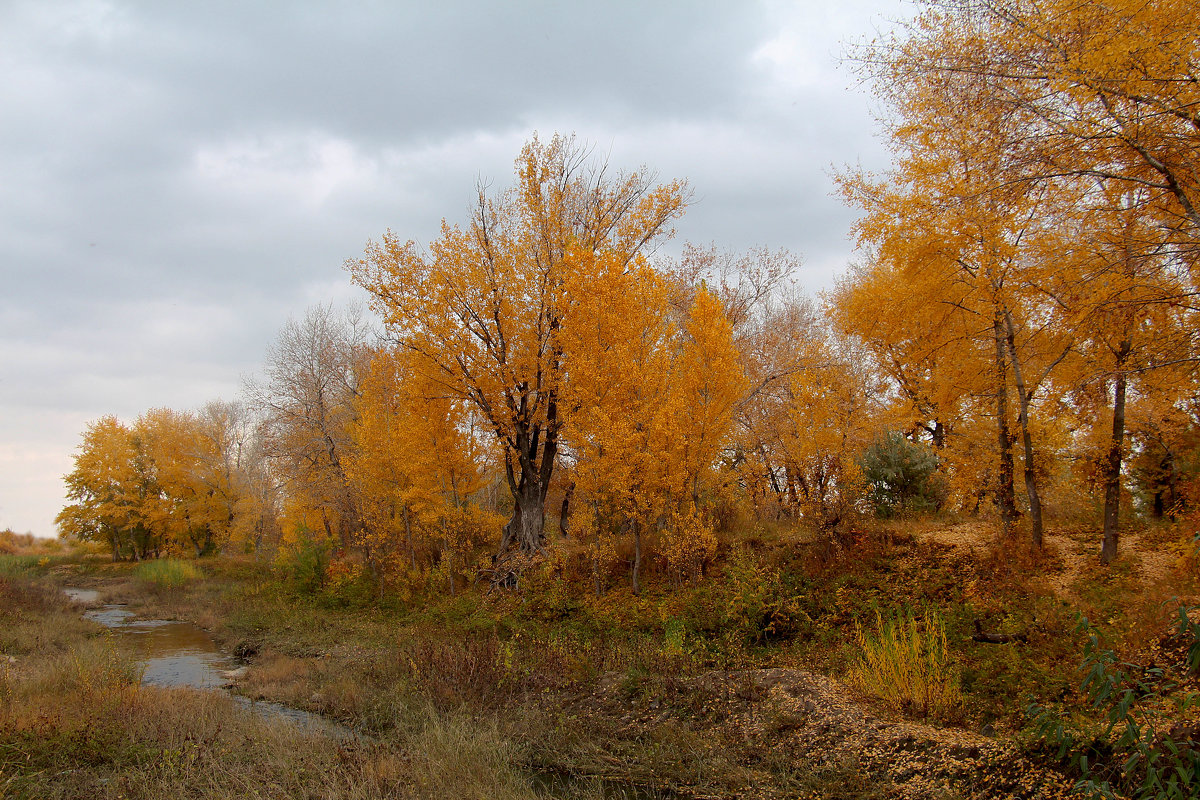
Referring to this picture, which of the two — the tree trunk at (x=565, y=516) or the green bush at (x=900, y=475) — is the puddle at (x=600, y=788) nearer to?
the green bush at (x=900, y=475)

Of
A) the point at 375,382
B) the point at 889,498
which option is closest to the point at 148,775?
the point at 375,382

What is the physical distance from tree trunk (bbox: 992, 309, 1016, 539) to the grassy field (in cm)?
66

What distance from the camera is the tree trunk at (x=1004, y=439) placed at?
9.88 meters

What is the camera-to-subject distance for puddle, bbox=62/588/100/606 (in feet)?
73.8

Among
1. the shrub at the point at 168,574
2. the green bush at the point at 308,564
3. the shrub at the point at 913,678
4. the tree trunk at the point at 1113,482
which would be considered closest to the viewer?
the shrub at the point at 913,678

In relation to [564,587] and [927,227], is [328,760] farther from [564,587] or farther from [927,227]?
[927,227]

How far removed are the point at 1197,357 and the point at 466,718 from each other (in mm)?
9163

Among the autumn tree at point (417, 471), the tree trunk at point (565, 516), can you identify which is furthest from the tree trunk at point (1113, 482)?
the tree trunk at point (565, 516)

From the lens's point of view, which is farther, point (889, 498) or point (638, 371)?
point (889, 498)

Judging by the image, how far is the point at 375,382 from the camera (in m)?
19.1

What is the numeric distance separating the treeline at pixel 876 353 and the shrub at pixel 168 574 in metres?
7.17

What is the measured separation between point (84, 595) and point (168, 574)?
277cm

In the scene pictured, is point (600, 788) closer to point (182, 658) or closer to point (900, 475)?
point (900, 475)

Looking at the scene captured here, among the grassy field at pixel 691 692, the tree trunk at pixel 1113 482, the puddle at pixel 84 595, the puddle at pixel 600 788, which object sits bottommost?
the puddle at pixel 84 595
